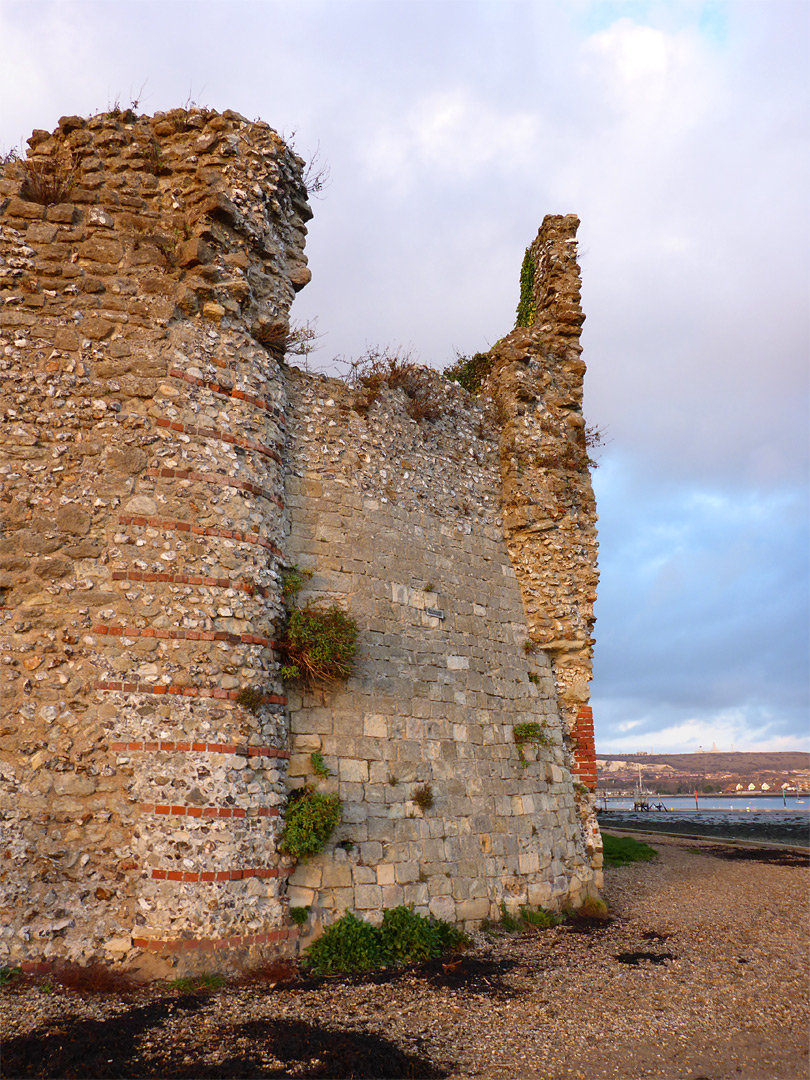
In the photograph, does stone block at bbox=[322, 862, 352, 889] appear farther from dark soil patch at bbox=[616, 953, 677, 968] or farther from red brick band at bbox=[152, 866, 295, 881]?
dark soil patch at bbox=[616, 953, 677, 968]

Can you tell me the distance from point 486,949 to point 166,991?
359 centimetres

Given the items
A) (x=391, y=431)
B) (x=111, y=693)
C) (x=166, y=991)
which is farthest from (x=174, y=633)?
(x=391, y=431)

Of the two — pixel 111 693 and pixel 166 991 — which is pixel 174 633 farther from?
pixel 166 991

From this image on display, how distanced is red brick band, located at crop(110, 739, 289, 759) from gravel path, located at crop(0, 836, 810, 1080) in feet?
5.78

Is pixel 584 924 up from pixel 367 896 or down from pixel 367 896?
down

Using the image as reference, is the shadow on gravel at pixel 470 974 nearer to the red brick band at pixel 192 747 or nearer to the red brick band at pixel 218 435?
the red brick band at pixel 192 747

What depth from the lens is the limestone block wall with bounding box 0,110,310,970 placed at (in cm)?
617

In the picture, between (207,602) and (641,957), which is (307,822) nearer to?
(207,602)

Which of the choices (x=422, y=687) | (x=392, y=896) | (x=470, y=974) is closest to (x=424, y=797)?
(x=392, y=896)

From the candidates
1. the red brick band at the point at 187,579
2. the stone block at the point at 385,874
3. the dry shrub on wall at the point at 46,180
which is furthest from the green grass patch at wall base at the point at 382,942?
the dry shrub on wall at the point at 46,180

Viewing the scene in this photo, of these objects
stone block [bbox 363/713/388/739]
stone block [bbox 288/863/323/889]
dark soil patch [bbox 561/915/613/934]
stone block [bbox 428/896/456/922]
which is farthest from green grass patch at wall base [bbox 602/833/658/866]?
stone block [bbox 288/863/323/889]

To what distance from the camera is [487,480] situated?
11.4 meters

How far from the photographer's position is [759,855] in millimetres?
19047

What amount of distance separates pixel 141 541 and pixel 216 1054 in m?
4.12
